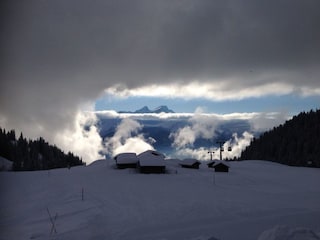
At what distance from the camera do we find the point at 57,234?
19.9m

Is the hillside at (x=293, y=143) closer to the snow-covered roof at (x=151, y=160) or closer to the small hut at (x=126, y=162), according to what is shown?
the snow-covered roof at (x=151, y=160)

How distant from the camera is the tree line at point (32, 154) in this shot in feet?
433

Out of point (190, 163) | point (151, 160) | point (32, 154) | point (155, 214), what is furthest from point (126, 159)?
point (32, 154)

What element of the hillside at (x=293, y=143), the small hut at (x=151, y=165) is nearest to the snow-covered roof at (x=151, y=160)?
the small hut at (x=151, y=165)

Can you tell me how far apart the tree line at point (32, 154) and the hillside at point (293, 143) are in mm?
85160

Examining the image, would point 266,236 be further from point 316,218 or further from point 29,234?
point 29,234

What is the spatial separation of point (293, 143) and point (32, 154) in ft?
378

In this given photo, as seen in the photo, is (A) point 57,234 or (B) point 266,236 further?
(A) point 57,234

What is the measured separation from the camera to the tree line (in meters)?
132

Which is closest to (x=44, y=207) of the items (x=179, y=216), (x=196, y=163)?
(x=179, y=216)

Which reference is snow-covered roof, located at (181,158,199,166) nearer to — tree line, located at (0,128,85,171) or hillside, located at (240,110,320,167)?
hillside, located at (240,110,320,167)

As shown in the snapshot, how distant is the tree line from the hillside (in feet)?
279

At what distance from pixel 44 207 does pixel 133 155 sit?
3991 cm

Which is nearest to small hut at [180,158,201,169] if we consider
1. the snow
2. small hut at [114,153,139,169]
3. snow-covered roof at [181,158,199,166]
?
snow-covered roof at [181,158,199,166]
